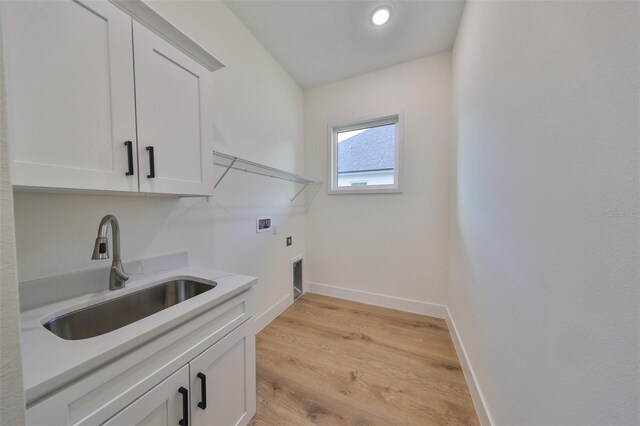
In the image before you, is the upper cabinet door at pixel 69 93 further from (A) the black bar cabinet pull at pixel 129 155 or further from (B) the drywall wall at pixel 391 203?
(B) the drywall wall at pixel 391 203

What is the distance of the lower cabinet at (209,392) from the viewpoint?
0.70 meters

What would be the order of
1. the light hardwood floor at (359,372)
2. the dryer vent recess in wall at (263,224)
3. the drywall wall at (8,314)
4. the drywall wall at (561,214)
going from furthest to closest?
the dryer vent recess in wall at (263,224) < the light hardwood floor at (359,372) < the drywall wall at (561,214) < the drywall wall at (8,314)

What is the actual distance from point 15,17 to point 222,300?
3.63 feet

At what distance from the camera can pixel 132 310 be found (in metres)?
1.05

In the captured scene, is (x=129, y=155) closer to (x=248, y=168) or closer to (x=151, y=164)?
(x=151, y=164)

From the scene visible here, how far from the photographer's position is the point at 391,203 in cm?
244

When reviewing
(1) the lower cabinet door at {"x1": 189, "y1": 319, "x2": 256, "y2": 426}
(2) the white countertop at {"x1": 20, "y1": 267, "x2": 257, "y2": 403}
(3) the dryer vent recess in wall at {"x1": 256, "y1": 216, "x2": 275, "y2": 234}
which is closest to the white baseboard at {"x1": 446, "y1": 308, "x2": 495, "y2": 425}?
(1) the lower cabinet door at {"x1": 189, "y1": 319, "x2": 256, "y2": 426}

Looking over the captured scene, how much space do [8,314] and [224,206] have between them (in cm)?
138

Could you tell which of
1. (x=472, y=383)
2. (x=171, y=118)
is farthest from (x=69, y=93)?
(x=472, y=383)

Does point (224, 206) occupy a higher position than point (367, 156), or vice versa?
point (367, 156)

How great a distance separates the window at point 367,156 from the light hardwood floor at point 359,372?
146 cm

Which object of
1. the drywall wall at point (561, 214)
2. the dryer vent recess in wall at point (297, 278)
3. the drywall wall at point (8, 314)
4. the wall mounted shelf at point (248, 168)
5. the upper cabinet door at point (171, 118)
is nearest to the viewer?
the drywall wall at point (8, 314)

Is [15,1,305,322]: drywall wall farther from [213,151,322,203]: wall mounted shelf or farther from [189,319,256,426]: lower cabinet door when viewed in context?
[189,319,256,426]: lower cabinet door

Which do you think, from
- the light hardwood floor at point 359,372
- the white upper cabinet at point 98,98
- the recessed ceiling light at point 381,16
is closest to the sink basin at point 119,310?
the white upper cabinet at point 98,98
